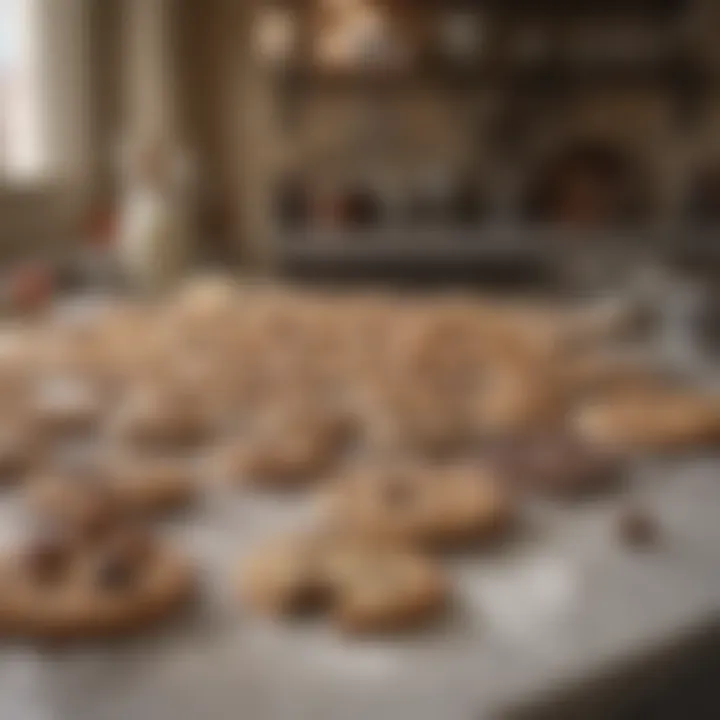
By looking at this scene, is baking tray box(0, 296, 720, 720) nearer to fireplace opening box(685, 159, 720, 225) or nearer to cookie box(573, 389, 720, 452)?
cookie box(573, 389, 720, 452)

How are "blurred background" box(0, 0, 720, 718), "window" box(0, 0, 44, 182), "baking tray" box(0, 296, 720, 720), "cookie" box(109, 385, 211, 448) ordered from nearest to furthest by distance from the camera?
"baking tray" box(0, 296, 720, 720), "cookie" box(109, 385, 211, 448), "window" box(0, 0, 44, 182), "blurred background" box(0, 0, 720, 718)

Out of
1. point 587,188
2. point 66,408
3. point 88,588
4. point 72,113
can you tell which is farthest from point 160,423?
point 587,188

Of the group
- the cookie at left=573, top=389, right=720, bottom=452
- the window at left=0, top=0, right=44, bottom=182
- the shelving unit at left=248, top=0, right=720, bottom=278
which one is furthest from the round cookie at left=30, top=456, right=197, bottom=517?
the shelving unit at left=248, top=0, right=720, bottom=278

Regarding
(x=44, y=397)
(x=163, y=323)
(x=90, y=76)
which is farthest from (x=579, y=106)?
(x=44, y=397)

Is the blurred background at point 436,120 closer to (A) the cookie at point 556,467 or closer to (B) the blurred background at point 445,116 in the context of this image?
(B) the blurred background at point 445,116

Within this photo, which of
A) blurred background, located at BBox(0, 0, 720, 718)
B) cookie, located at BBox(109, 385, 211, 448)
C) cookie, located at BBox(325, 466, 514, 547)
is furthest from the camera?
blurred background, located at BBox(0, 0, 720, 718)

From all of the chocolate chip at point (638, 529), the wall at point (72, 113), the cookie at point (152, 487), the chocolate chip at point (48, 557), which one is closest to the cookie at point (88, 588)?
the chocolate chip at point (48, 557)

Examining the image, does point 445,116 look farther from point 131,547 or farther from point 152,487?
point 131,547
